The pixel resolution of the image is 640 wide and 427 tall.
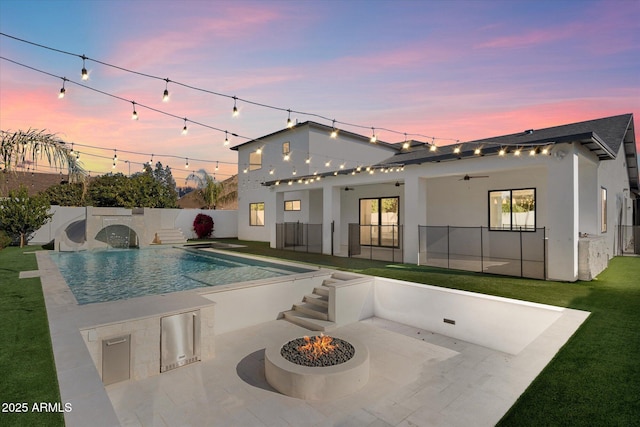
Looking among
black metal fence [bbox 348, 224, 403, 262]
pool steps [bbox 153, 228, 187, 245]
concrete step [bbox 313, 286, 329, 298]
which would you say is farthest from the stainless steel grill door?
pool steps [bbox 153, 228, 187, 245]

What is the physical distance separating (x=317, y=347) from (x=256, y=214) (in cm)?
1732

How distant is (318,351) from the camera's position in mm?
5035

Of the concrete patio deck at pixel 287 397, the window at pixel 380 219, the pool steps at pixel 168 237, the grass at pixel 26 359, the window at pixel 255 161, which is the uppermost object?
the window at pixel 255 161

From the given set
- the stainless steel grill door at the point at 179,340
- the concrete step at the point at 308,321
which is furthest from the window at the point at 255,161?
the stainless steel grill door at the point at 179,340

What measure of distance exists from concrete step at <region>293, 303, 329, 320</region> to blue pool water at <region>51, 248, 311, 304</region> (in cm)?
171

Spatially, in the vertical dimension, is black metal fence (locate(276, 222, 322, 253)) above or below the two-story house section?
below

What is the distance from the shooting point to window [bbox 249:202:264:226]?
2141 centimetres

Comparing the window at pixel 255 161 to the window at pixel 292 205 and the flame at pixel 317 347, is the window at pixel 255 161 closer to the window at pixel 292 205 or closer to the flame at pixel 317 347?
the window at pixel 292 205

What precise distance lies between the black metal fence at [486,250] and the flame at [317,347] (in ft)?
19.3

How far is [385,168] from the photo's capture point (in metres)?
11.8

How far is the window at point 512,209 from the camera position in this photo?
11.8 metres

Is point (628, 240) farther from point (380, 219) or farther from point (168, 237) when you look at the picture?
point (168, 237)

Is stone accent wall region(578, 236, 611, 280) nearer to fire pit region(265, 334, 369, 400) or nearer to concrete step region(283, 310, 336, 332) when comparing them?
concrete step region(283, 310, 336, 332)

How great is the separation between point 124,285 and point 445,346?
822cm
